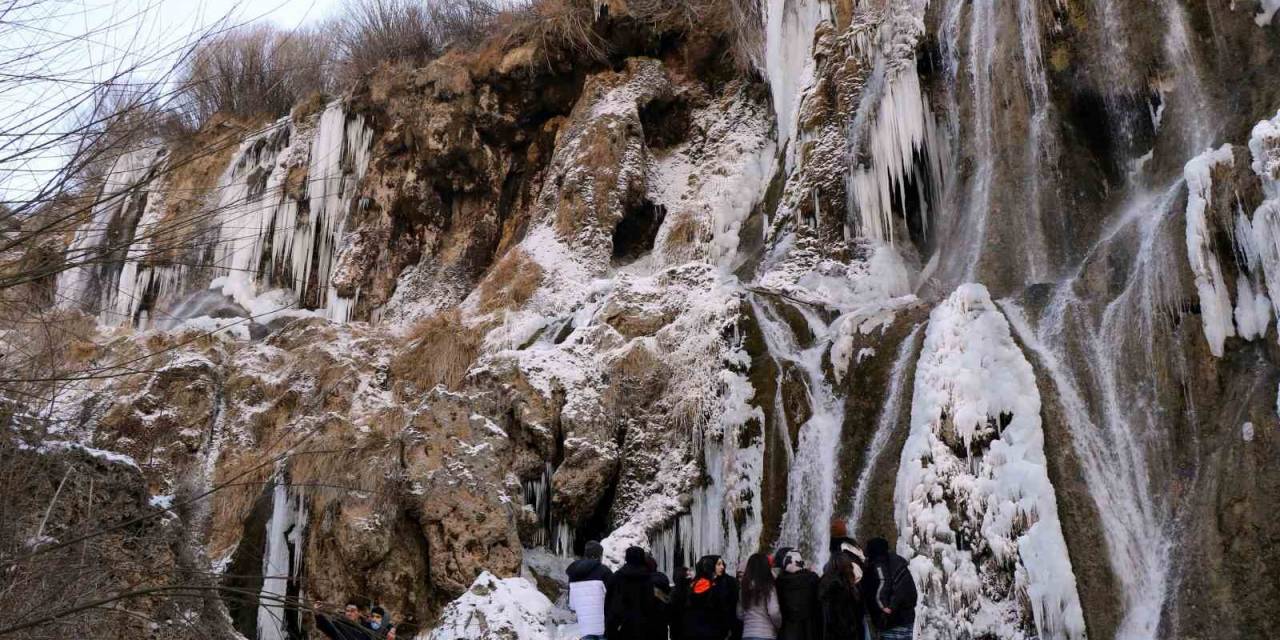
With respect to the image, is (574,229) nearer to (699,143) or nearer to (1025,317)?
(699,143)

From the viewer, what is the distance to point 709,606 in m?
6.96

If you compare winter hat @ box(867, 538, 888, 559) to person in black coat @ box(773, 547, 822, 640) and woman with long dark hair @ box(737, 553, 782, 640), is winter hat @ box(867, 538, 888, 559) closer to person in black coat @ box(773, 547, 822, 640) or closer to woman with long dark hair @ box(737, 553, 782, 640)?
person in black coat @ box(773, 547, 822, 640)

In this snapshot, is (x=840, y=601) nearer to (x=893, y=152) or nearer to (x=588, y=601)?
(x=588, y=601)

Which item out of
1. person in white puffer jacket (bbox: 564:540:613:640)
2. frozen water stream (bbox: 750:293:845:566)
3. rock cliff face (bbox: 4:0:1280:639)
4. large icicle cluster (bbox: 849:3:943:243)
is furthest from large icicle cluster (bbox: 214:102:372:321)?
person in white puffer jacket (bbox: 564:540:613:640)

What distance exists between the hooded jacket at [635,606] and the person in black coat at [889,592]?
1.50 m

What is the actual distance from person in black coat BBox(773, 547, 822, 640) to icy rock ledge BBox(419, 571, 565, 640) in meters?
2.26

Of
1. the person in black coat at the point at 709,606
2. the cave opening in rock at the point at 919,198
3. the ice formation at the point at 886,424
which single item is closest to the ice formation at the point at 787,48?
the cave opening in rock at the point at 919,198

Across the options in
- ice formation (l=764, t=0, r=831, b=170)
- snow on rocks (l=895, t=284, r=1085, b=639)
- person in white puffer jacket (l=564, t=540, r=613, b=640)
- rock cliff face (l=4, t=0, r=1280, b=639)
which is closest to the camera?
person in white puffer jacket (l=564, t=540, r=613, b=640)

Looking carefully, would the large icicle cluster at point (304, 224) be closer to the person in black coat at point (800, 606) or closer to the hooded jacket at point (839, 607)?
the person in black coat at point (800, 606)

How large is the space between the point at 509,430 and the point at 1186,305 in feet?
25.0

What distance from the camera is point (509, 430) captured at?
43.3 ft

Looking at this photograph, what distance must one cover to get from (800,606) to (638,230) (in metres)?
13.9

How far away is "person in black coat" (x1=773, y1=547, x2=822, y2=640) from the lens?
668cm

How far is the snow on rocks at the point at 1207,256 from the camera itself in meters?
9.55
